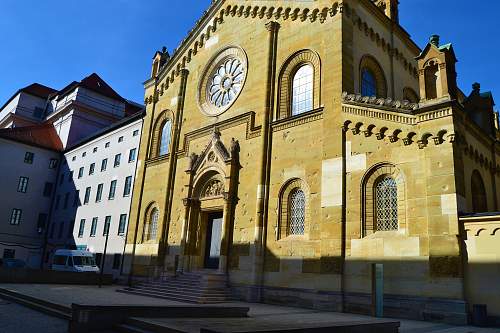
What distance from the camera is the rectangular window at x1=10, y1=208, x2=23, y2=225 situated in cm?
4405

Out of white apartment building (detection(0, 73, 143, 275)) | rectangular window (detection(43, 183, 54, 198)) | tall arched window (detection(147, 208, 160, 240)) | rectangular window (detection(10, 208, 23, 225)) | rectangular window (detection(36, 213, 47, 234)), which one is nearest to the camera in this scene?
tall arched window (detection(147, 208, 160, 240))

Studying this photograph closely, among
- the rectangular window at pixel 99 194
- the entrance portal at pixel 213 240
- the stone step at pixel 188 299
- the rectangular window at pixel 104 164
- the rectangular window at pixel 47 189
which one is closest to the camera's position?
the stone step at pixel 188 299

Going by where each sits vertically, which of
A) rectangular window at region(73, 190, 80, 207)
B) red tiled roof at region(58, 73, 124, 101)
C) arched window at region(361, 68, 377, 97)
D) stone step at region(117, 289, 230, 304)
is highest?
red tiled roof at region(58, 73, 124, 101)

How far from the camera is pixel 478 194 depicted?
1823cm

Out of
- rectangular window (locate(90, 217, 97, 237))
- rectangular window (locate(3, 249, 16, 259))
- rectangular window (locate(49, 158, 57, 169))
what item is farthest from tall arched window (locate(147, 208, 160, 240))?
rectangular window (locate(49, 158, 57, 169))

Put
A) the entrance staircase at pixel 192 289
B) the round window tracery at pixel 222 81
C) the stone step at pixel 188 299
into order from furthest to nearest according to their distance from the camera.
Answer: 1. the round window tracery at pixel 222 81
2. the entrance staircase at pixel 192 289
3. the stone step at pixel 188 299

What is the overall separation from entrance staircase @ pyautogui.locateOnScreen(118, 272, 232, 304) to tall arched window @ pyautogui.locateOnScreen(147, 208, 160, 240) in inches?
194

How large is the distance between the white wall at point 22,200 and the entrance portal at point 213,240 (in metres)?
30.0

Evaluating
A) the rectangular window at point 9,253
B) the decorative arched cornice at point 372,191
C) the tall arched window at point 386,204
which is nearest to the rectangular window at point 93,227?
the rectangular window at point 9,253

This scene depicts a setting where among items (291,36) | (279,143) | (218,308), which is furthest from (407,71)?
(218,308)

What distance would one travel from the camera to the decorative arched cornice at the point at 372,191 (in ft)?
50.6

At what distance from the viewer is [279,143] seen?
67.6ft

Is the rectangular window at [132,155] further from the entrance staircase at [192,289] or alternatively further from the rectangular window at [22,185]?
the rectangular window at [22,185]

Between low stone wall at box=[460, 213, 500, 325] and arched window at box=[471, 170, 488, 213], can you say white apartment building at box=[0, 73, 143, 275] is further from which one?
low stone wall at box=[460, 213, 500, 325]
